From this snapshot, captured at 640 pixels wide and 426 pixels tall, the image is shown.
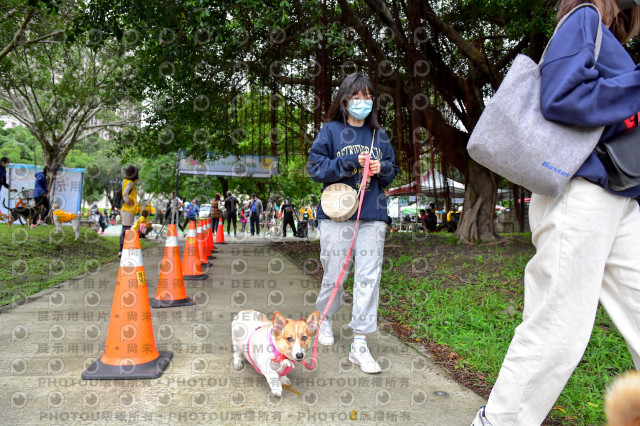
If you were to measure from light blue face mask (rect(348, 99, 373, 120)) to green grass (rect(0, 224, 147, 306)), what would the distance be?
13.8 ft

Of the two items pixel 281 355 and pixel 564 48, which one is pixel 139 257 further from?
pixel 564 48

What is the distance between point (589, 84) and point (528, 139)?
0.26 m

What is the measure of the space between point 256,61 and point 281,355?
27.7 feet

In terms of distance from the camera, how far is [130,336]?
292cm

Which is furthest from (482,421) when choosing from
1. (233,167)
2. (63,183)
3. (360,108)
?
(63,183)

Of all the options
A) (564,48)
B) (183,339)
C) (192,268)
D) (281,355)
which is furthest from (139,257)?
(192,268)

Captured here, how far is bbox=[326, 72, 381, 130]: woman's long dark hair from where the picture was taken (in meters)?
3.12

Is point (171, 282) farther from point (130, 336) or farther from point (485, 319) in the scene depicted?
point (485, 319)

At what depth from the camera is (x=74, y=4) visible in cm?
1238

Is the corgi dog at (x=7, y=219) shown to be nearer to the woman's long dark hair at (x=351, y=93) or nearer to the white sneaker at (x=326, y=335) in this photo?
the white sneaker at (x=326, y=335)

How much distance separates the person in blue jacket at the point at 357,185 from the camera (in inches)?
120

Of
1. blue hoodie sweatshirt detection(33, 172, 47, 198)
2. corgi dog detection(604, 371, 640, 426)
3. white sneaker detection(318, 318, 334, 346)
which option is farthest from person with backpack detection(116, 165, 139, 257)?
corgi dog detection(604, 371, 640, 426)

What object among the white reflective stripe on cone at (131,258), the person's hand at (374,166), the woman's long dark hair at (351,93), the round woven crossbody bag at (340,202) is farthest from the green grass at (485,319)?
the white reflective stripe on cone at (131,258)

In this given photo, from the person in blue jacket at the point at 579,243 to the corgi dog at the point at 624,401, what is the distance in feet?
1.99
